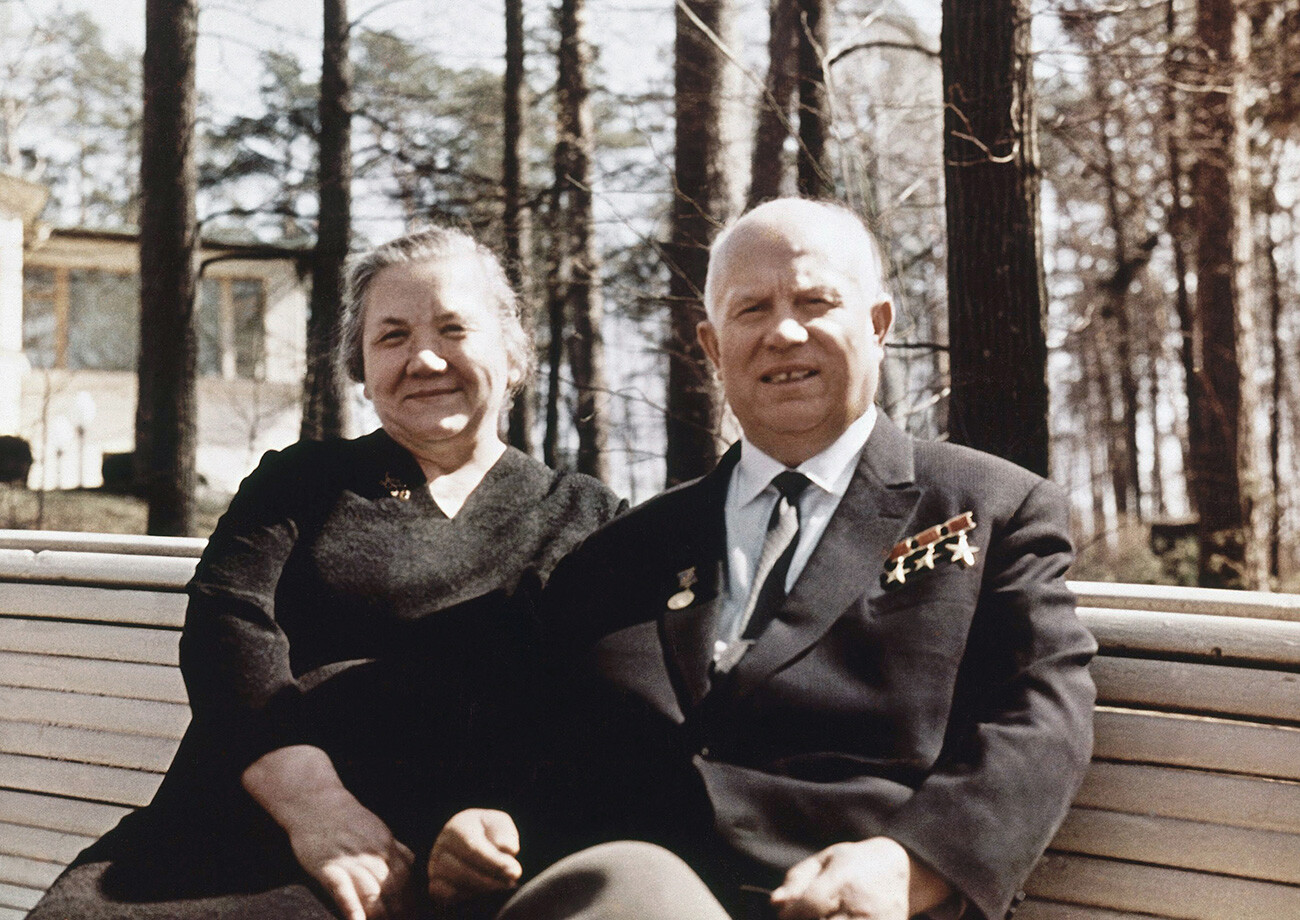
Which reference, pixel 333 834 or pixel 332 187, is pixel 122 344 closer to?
pixel 332 187

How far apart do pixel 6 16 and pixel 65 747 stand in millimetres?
29106

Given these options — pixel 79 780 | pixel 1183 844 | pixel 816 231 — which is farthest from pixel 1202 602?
pixel 79 780

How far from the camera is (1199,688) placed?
7.76ft

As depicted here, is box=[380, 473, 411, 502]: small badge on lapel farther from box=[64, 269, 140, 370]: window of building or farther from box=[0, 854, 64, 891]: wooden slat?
box=[64, 269, 140, 370]: window of building

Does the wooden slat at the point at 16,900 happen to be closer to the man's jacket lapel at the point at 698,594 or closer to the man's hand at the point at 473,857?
the man's hand at the point at 473,857

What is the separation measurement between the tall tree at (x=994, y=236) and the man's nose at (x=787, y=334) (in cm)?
278

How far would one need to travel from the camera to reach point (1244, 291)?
39.6 ft

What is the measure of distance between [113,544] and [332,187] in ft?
34.9

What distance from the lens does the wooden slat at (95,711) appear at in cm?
336

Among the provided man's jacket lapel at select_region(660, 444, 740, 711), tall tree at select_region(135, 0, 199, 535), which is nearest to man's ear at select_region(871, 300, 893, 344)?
man's jacket lapel at select_region(660, 444, 740, 711)

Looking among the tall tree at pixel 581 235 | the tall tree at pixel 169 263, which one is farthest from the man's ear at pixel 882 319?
the tall tree at pixel 169 263

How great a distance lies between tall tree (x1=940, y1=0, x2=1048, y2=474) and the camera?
16.4 ft

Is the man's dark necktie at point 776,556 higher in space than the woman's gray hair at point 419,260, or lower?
lower

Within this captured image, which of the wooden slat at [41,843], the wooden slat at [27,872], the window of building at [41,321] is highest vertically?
the window of building at [41,321]
